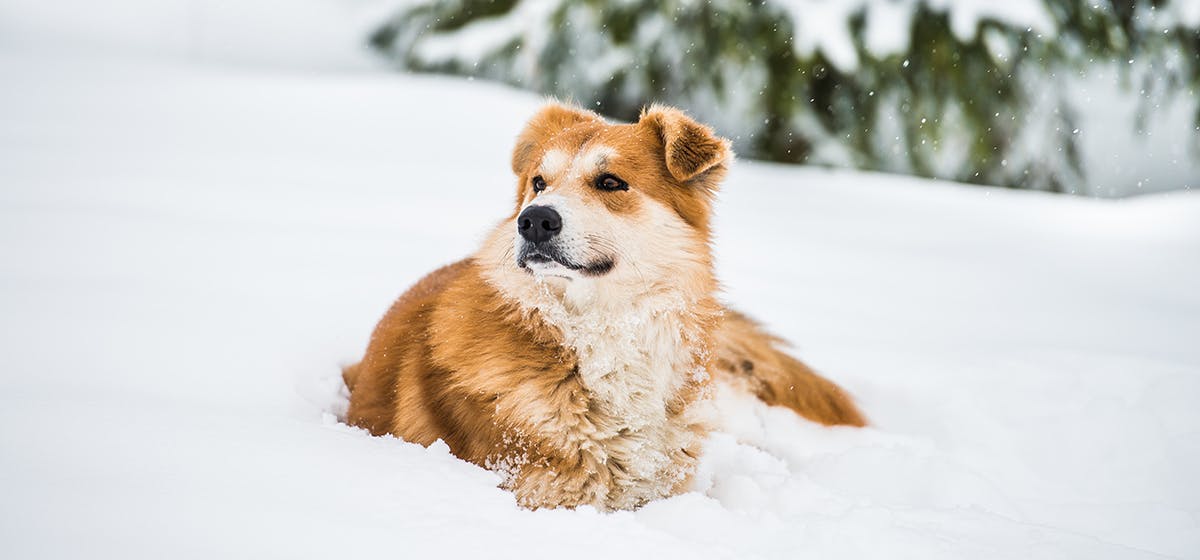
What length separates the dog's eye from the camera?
2.83 meters

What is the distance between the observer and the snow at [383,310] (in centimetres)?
200

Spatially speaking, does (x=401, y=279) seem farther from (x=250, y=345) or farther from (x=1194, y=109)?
(x=1194, y=109)

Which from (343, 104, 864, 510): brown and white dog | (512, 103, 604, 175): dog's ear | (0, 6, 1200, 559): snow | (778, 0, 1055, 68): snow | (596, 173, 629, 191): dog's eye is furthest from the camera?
(778, 0, 1055, 68): snow

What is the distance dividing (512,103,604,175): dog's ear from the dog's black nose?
0.72 meters

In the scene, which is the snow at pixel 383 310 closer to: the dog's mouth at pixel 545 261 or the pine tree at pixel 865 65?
the pine tree at pixel 865 65

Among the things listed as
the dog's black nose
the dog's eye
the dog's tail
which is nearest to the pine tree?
the dog's tail

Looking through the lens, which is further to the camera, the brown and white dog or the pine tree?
the pine tree

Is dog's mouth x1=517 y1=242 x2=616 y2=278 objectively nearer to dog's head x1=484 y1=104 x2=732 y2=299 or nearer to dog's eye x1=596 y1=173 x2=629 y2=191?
dog's head x1=484 y1=104 x2=732 y2=299

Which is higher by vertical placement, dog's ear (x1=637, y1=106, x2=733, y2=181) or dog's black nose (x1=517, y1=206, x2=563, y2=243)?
dog's ear (x1=637, y1=106, x2=733, y2=181)

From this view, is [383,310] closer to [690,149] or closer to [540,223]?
[540,223]

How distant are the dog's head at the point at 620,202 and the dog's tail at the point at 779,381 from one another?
0.86 metres

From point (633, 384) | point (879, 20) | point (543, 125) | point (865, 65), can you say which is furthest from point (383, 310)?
point (879, 20)

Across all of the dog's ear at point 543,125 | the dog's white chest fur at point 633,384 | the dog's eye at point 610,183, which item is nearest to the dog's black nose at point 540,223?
the dog's white chest fur at point 633,384

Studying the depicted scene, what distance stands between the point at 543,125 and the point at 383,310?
4.81ft
